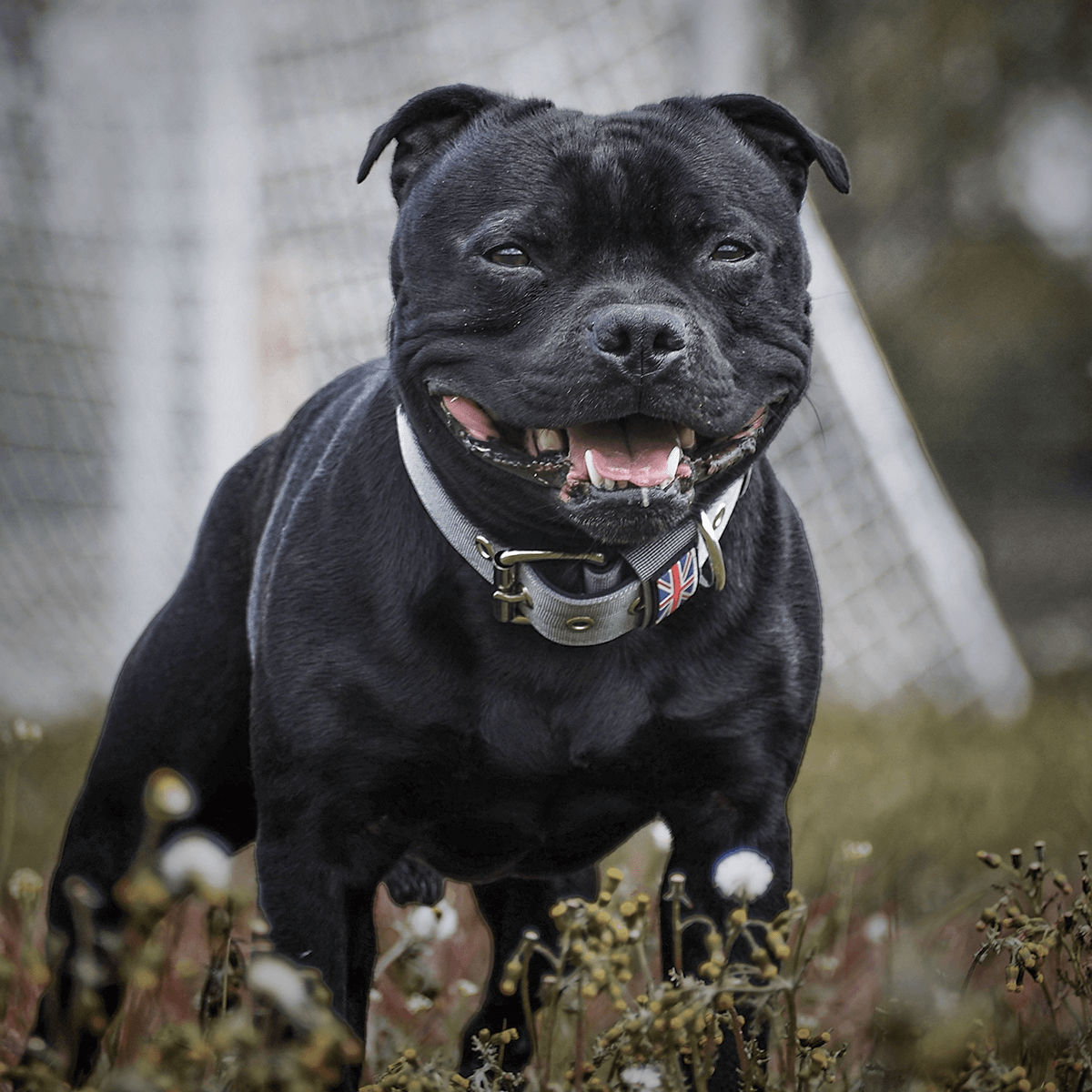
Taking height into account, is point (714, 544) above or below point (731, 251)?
below

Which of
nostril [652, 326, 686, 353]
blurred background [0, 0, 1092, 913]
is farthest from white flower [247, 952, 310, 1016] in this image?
blurred background [0, 0, 1092, 913]

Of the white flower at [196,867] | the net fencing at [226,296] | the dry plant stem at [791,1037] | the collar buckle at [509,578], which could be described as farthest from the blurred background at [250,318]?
the white flower at [196,867]

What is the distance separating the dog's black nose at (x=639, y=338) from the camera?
2.15 m

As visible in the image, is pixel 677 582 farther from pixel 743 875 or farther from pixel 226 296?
pixel 226 296

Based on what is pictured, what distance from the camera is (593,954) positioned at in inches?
64.1

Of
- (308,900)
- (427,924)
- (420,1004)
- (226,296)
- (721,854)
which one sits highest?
(308,900)

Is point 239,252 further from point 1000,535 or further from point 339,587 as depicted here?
point 1000,535

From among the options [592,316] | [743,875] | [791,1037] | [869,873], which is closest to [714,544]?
[592,316]

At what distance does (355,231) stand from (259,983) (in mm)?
6308

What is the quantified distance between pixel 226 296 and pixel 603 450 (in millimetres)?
5381

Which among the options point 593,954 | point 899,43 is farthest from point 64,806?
point 899,43

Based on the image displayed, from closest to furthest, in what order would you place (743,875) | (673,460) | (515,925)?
(743,875)
(673,460)
(515,925)

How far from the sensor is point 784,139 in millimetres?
2635

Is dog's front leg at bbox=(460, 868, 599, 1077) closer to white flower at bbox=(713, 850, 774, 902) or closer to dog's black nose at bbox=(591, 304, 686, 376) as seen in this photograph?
white flower at bbox=(713, 850, 774, 902)
